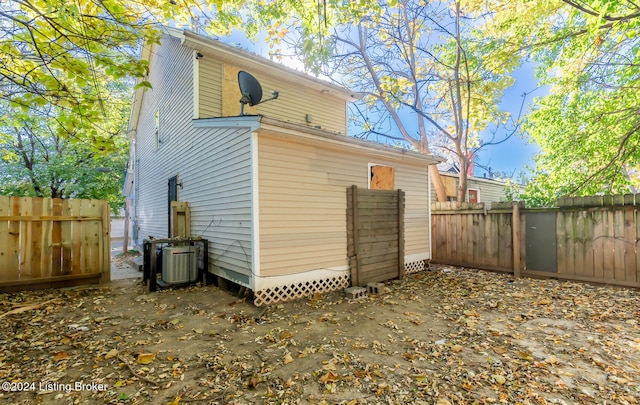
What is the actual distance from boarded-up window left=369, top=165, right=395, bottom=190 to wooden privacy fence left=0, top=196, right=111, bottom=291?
6.06 meters

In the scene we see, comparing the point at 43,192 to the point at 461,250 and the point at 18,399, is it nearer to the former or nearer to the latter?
the point at 18,399

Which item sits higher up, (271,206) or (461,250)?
(271,206)

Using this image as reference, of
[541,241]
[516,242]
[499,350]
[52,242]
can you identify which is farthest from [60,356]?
[541,241]

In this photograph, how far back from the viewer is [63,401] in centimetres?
235

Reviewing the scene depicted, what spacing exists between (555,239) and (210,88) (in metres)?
8.99

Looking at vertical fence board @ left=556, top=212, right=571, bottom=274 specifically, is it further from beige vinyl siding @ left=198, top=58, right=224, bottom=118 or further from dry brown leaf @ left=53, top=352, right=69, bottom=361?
dry brown leaf @ left=53, top=352, right=69, bottom=361

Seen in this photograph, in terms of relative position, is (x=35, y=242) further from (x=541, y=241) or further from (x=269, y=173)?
(x=541, y=241)

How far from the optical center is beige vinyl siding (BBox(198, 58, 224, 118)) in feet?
23.0

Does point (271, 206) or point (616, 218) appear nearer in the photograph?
point (271, 206)

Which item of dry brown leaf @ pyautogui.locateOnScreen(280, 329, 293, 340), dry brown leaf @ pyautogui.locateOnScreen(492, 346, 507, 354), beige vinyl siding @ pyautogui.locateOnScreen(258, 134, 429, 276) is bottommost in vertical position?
dry brown leaf @ pyautogui.locateOnScreen(280, 329, 293, 340)

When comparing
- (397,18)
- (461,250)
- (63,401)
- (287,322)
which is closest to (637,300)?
(461,250)

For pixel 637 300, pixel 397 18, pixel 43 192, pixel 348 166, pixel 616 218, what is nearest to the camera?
pixel 637 300

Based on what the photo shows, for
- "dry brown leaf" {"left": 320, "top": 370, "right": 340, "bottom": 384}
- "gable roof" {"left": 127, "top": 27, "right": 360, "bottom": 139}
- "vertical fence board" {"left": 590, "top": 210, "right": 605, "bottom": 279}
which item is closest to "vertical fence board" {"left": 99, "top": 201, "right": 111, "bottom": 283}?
"gable roof" {"left": 127, "top": 27, "right": 360, "bottom": 139}

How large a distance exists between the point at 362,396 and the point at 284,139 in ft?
13.2
